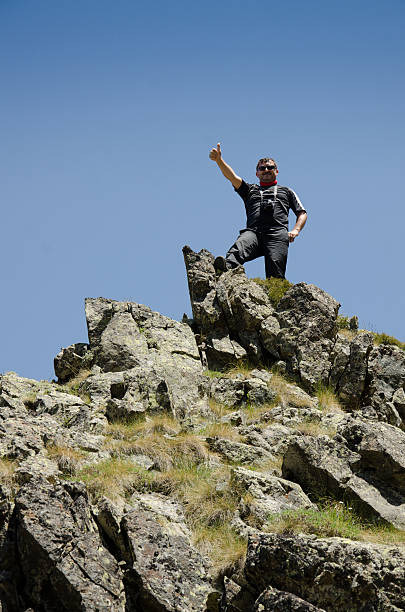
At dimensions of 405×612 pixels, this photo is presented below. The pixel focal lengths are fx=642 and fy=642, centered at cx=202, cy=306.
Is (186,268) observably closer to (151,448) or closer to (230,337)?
(230,337)

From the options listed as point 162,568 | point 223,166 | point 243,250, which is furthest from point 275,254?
point 162,568

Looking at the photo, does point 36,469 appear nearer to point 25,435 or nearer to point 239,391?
point 25,435

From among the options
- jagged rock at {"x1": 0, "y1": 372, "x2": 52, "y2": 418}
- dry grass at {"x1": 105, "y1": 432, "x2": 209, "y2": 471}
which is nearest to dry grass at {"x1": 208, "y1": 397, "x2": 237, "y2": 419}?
dry grass at {"x1": 105, "y1": 432, "x2": 209, "y2": 471}

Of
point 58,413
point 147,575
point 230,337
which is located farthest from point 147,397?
point 147,575

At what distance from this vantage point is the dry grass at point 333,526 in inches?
402

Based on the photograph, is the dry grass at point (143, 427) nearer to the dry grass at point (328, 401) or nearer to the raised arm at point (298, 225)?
the dry grass at point (328, 401)

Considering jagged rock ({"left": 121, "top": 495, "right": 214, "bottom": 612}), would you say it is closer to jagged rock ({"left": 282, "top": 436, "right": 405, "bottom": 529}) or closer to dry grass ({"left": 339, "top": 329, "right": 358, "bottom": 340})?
jagged rock ({"left": 282, "top": 436, "right": 405, "bottom": 529})

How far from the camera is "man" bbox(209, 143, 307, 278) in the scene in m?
21.4

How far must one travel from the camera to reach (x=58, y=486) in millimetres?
10109

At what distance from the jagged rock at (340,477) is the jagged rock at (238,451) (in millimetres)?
724

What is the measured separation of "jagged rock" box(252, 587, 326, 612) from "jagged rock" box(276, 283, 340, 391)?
9.59 meters

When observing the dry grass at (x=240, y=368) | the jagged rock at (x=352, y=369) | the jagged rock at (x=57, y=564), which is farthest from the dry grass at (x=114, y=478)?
the jagged rock at (x=352, y=369)

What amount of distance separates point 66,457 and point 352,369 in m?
8.65

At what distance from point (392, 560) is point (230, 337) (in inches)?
454
